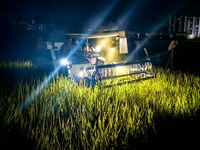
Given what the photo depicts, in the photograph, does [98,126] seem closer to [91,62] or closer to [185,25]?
[91,62]

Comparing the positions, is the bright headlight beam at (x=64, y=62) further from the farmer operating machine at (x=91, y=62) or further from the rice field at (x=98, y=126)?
the rice field at (x=98, y=126)

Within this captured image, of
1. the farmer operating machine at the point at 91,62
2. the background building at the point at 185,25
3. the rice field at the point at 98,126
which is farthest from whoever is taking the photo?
the background building at the point at 185,25

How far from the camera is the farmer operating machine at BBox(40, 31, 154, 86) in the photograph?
5.85 meters

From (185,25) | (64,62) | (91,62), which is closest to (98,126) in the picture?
(64,62)

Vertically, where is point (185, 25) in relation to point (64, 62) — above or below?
above

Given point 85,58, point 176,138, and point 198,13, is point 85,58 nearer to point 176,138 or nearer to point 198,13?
point 176,138

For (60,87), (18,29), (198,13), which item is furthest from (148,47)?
(60,87)

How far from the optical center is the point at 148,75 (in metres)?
6.68

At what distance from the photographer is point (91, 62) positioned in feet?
23.0

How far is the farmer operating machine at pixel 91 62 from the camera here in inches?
230

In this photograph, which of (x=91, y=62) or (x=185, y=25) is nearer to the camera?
(x=91, y=62)

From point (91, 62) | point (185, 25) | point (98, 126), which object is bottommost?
point (98, 126)

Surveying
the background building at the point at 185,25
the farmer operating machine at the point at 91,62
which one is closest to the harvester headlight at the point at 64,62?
the farmer operating machine at the point at 91,62

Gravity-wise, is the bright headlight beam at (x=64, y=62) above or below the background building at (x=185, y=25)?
below
